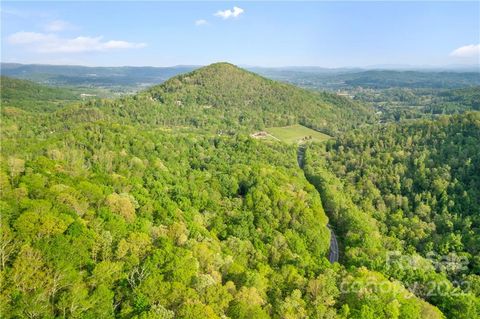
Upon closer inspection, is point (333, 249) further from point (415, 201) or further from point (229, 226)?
point (415, 201)

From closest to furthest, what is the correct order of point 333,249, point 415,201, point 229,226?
point 229,226, point 333,249, point 415,201

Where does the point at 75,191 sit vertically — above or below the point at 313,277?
above

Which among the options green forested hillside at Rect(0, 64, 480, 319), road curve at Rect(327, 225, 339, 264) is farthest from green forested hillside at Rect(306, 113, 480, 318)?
road curve at Rect(327, 225, 339, 264)

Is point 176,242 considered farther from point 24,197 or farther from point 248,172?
point 248,172

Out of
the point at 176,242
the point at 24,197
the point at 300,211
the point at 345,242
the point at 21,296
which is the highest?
the point at 24,197

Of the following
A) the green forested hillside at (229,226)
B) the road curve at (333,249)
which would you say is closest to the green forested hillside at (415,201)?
the green forested hillside at (229,226)

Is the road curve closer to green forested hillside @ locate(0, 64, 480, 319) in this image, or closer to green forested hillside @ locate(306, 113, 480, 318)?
green forested hillside @ locate(0, 64, 480, 319)

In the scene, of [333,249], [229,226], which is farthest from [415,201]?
[229,226]

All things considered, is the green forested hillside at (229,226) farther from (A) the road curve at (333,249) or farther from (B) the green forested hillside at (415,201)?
(A) the road curve at (333,249)

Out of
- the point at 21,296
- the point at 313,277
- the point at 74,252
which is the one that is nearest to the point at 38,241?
the point at 74,252

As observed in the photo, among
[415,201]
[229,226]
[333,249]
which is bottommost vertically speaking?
[333,249]
